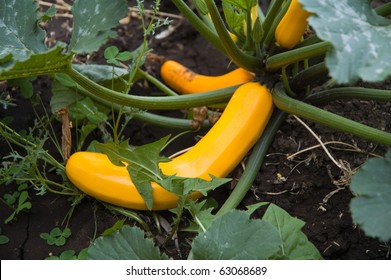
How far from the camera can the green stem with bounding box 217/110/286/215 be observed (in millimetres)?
1942

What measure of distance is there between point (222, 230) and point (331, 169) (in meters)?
0.60

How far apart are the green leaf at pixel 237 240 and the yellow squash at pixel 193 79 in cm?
78

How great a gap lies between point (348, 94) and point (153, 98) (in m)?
0.59

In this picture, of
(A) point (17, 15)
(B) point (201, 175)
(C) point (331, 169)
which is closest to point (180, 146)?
(B) point (201, 175)

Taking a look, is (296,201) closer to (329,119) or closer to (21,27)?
(329,119)

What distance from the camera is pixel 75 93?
221 centimetres

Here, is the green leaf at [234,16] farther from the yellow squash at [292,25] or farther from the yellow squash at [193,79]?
the yellow squash at [193,79]

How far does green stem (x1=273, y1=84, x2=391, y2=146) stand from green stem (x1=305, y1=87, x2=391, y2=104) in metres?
0.12

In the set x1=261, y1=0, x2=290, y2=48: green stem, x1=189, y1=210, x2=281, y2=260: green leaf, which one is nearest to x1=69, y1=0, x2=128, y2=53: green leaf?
x1=261, y1=0, x2=290, y2=48: green stem

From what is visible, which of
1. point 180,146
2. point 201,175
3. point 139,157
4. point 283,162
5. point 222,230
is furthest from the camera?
point 180,146

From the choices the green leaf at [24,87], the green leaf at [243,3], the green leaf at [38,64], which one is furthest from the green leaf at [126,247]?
the green leaf at [24,87]

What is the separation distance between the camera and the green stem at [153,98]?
1.82m

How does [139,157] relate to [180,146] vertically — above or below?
above
